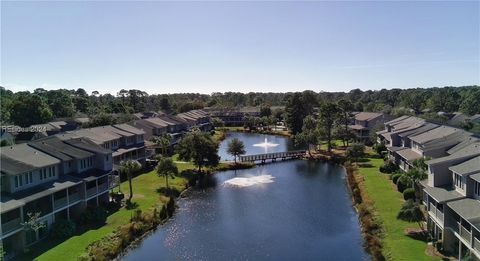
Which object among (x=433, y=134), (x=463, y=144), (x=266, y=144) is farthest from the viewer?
(x=266, y=144)

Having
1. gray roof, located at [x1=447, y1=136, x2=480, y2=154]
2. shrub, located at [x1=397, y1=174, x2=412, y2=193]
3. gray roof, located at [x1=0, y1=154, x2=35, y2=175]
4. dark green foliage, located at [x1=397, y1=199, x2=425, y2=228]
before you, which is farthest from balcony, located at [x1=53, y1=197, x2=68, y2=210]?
gray roof, located at [x1=447, y1=136, x2=480, y2=154]

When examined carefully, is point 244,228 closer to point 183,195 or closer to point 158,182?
point 183,195

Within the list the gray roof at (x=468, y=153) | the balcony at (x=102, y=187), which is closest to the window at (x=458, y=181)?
the gray roof at (x=468, y=153)

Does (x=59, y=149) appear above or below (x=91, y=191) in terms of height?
above

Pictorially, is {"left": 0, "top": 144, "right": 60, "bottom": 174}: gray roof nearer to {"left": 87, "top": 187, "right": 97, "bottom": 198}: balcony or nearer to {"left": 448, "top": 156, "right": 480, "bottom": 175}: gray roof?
{"left": 87, "top": 187, "right": 97, "bottom": 198}: balcony

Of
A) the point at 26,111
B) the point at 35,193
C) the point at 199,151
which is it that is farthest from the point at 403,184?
the point at 26,111

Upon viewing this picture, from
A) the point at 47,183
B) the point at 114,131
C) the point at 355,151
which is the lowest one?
the point at 355,151

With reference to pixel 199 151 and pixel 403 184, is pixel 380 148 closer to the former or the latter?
pixel 403 184

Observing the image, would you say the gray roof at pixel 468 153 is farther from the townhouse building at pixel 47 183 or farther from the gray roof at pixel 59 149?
the gray roof at pixel 59 149
